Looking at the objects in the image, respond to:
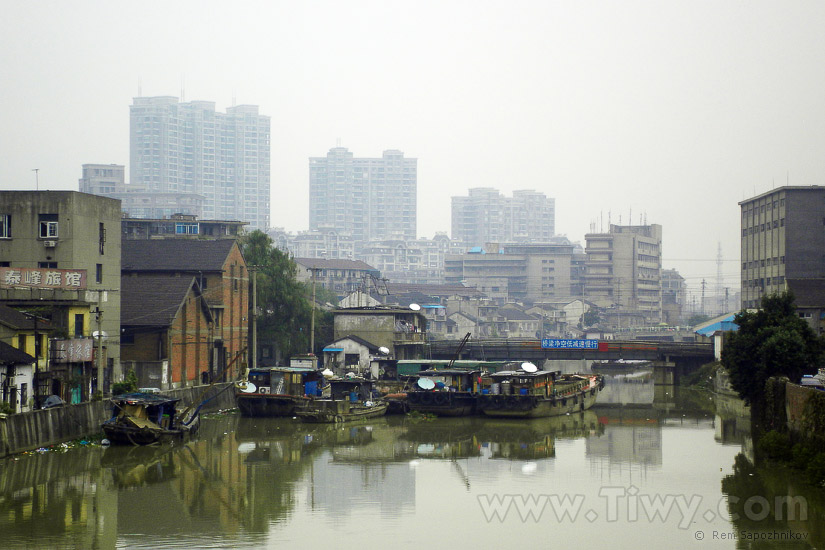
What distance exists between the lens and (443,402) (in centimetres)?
5650

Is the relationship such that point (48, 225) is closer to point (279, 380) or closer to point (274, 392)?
point (279, 380)

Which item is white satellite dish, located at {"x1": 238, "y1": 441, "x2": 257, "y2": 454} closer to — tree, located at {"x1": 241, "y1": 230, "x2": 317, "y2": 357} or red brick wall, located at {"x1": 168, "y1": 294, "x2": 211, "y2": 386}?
red brick wall, located at {"x1": 168, "y1": 294, "x2": 211, "y2": 386}

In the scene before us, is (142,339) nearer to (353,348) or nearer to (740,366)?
(353,348)

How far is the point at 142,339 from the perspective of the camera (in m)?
55.6

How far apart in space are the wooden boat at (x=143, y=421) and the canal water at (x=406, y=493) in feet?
2.16

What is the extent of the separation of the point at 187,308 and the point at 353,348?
55.5 ft

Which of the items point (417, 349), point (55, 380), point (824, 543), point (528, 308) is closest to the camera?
point (824, 543)

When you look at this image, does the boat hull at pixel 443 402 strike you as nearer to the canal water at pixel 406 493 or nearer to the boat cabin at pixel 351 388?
the boat cabin at pixel 351 388

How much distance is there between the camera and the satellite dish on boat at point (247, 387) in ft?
177

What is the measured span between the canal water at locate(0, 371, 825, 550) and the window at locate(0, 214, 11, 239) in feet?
46.0

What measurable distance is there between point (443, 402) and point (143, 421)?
Result: 18624 millimetres

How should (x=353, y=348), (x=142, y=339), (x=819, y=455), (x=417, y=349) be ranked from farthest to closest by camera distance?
(x=417, y=349) < (x=353, y=348) < (x=142, y=339) < (x=819, y=455)

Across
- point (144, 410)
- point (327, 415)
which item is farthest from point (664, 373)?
point (144, 410)

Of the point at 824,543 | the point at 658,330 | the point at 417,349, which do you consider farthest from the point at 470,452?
the point at 658,330
